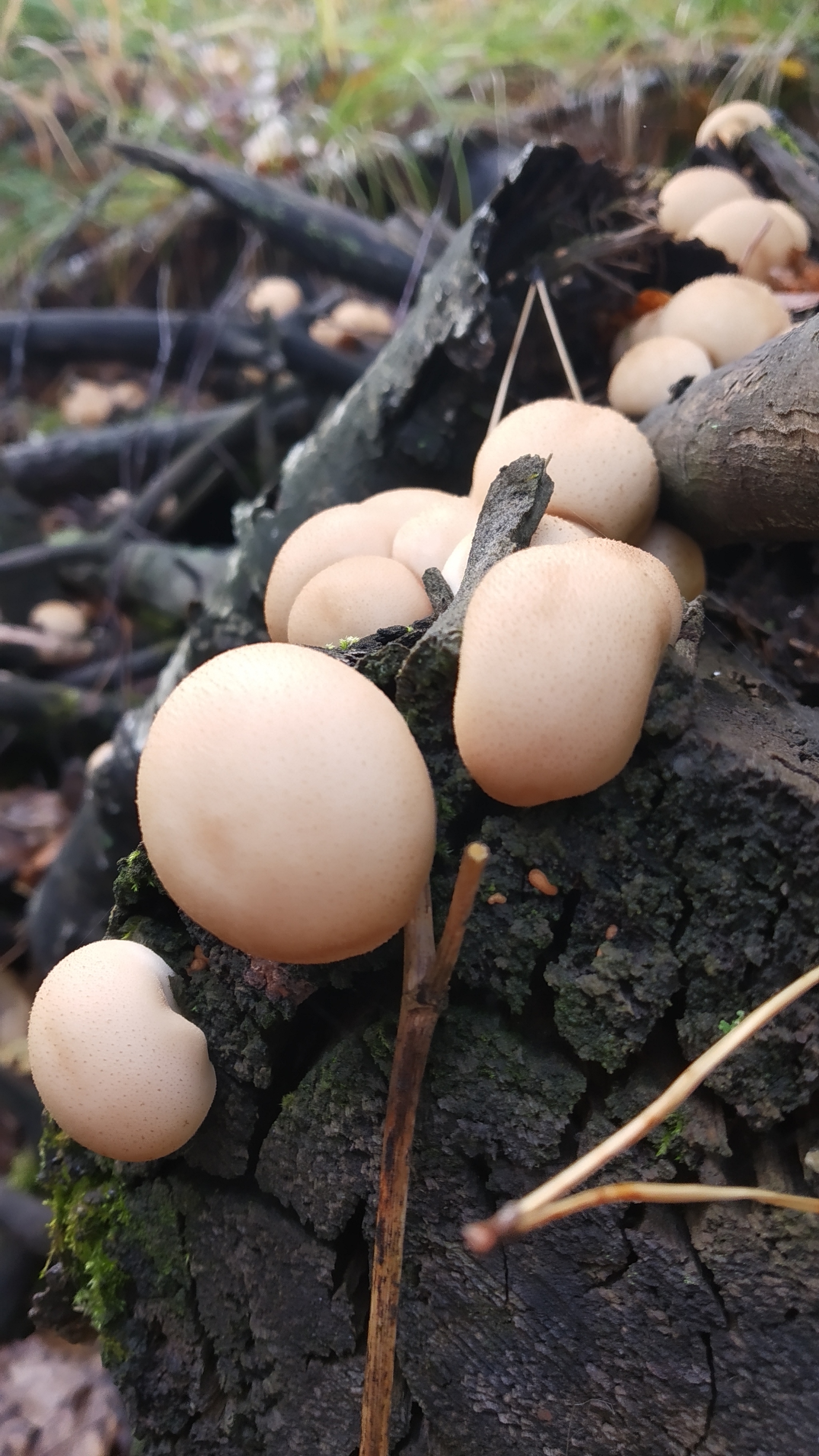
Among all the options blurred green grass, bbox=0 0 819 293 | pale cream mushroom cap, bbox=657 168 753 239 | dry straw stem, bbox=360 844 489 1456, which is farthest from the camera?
blurred green grass, bbox=0 0 819 293

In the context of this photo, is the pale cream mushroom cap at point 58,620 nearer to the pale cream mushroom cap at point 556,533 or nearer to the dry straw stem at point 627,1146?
the pale cream mushroom cap at point 556,533

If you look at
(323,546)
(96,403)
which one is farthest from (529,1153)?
(96,403)

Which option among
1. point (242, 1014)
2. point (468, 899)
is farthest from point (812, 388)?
point (242, 1014)

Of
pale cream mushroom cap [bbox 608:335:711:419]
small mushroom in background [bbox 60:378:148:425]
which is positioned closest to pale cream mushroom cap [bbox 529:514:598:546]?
pale cream mushroom cap [bbox 608:335:711:419]

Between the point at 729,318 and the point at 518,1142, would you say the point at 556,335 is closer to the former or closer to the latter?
the point at 729,318

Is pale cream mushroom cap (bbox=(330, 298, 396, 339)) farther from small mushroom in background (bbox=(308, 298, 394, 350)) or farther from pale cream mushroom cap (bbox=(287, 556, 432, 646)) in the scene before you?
pale cream mushroom cap (bbox=(287, 556, 432, 646))

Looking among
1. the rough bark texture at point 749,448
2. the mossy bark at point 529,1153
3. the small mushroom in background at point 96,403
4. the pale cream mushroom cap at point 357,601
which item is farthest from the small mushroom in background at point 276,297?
the mossy bark at point 529,1153
